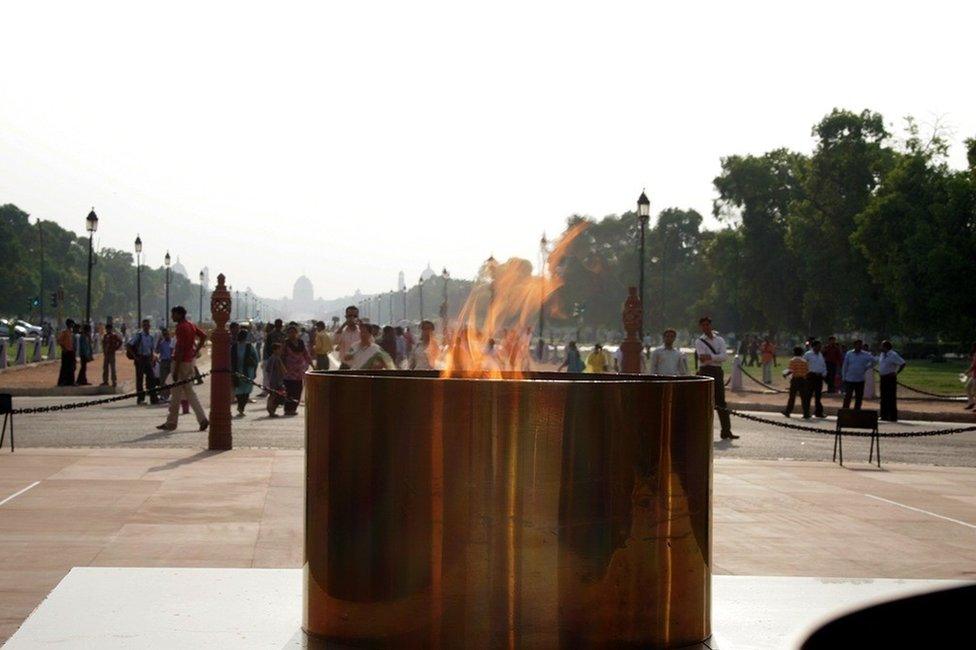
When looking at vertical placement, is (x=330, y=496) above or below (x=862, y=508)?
above

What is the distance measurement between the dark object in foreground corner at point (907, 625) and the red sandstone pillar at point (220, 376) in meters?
13.0

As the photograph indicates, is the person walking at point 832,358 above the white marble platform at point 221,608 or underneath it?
above

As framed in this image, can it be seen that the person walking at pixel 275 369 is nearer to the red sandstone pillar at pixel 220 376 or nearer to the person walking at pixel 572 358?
the red sandstone pillar at pixel 220 376

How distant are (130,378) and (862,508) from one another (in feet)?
97.6

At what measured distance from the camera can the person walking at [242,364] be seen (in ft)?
71.9

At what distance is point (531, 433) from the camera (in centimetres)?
364

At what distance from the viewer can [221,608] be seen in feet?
15.1

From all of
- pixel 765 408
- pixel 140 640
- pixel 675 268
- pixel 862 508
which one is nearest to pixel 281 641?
pixel 140 640

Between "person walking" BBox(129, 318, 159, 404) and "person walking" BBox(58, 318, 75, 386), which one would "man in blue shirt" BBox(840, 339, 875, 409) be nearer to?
"person walking" BBox(129, 318, 159, 404)

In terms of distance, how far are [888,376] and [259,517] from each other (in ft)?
61.1

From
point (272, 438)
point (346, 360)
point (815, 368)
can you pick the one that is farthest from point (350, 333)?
point (815, 368)

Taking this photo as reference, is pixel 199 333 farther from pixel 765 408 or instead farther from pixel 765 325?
pixel 765 325

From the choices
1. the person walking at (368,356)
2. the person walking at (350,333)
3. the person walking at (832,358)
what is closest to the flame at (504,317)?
the person walking at (368,356)

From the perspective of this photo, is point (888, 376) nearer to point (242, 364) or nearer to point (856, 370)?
point (856, 370)
